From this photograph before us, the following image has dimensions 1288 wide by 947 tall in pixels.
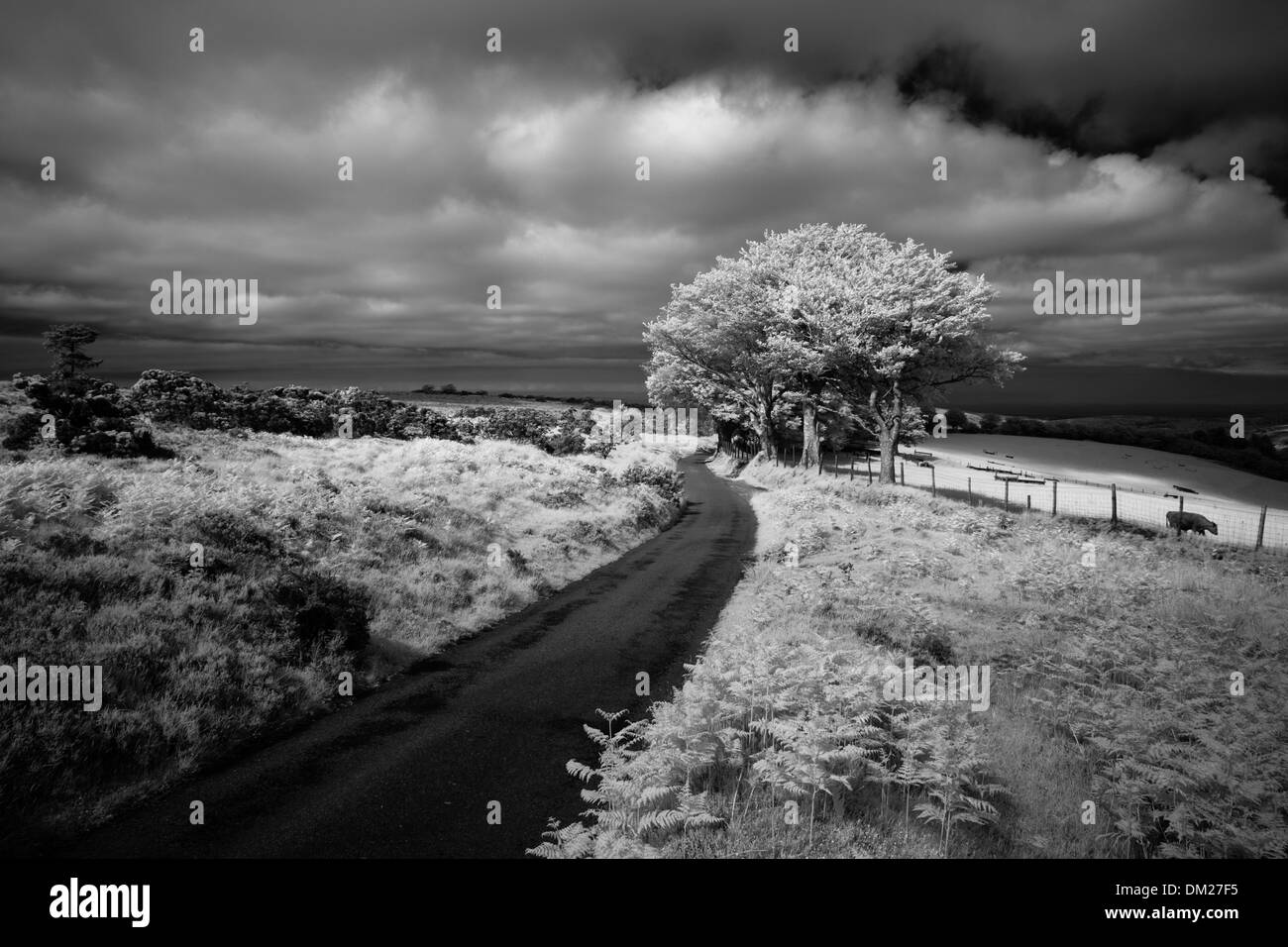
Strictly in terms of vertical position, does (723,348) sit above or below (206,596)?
above

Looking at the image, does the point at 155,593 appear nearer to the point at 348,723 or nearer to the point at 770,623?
the point at 348,723

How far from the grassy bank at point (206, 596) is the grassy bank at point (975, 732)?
5.51m

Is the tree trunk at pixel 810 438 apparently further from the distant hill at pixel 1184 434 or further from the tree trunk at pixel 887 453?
the distant hill at pixel 1184 434

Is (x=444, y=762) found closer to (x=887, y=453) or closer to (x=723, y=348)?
(x=887, y=453)

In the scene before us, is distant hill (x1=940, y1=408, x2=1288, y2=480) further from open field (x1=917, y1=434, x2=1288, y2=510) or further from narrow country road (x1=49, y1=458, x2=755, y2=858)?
narrow country road (x1=49, y1=458, x2=755, y2=858)

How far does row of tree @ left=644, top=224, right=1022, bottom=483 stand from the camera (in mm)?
30422

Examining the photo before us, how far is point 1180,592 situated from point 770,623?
10.8 metres

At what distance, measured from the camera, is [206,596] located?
10477 mm

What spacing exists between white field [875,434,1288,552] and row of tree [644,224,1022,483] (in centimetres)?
724

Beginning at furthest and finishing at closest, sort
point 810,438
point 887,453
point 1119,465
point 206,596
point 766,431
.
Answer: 1. point 1119,465
2. point 766,431
3. point 810,438
4. point 887,453
5. point 206,596

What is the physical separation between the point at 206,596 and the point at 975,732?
43.4 feet

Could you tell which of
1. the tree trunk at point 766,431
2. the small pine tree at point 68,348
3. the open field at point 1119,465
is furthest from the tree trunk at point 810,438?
the small pine tree at point 68,348

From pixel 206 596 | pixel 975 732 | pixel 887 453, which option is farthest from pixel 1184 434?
pixel 206 596
